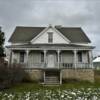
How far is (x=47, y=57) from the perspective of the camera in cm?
3275

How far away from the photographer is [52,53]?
108 feet

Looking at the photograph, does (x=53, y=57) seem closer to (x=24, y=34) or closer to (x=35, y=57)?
(x=35, y=57)

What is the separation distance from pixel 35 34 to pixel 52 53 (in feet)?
14.3

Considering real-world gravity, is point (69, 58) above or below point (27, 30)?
below

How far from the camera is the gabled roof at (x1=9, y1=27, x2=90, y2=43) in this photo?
34.2 metres

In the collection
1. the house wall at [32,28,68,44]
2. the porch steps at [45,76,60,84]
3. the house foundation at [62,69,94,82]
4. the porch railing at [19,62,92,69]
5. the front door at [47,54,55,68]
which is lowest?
the porch steps at [45,76,60,84]

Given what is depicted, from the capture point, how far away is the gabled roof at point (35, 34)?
34250 millimetres

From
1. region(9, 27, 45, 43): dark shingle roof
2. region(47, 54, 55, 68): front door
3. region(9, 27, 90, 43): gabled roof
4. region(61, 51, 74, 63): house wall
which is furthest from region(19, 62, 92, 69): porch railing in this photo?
region(9, 27, 45, 43): dark shingle roof

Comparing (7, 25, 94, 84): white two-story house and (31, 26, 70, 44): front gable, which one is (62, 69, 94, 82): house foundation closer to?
(7, 25, 94, 84): white two-story house

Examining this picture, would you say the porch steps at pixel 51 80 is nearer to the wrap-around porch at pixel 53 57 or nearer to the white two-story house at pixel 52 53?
the white two-story house at pixel 52 53

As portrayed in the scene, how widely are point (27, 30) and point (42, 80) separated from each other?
33.1 feet

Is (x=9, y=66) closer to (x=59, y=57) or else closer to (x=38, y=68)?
(x=38, y=68)

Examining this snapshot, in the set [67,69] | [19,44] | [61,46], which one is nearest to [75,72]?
[67,69]

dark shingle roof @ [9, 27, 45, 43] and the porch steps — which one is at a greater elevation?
dark shingle roof @ [9, 27, 45, 43]
